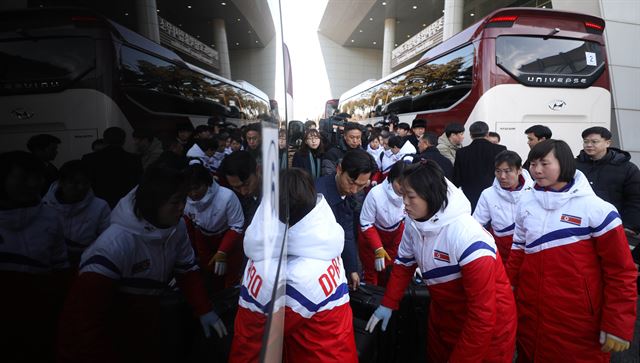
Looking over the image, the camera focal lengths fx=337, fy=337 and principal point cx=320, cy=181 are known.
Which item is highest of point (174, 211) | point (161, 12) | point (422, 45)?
point (422, 45)

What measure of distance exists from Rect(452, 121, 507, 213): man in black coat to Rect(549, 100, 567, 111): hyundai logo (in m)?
1.98

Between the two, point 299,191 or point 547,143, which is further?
point 547,143

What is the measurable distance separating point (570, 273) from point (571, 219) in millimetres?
292

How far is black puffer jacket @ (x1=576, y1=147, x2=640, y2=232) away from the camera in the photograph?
128 inches

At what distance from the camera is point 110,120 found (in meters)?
0.35

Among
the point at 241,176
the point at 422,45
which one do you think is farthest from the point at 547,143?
the point at 422,45

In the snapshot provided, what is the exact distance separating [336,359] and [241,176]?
1.08 m

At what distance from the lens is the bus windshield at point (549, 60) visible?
16.1 feet

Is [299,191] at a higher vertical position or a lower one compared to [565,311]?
higher

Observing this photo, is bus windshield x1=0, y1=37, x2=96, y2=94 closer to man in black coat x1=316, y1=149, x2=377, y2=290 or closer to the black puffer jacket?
man in black coat x1=316, y1=149, x2=377, y2=290

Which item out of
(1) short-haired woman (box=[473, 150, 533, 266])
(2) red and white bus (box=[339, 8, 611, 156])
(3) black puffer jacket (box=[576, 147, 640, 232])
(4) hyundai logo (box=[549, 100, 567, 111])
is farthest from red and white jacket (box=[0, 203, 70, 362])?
(4) hyundai logo (box=[549, 100, 567, 111])

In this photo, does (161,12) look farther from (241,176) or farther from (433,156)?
(433,156)

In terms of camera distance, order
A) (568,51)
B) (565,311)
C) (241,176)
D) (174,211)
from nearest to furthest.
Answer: (174,211)
(241,176)
(565,311)
(568,51)

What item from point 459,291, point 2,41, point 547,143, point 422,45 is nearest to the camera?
point 2,41
